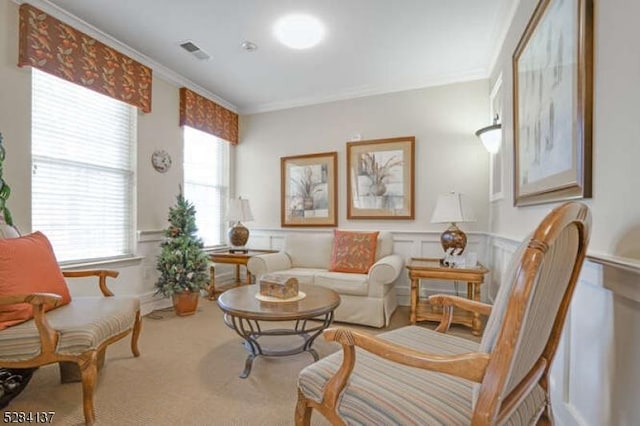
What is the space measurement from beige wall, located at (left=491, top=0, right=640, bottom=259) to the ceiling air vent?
2985mm

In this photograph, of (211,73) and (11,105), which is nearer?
(11,105)

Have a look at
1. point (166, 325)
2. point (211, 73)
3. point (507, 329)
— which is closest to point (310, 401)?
point (507, 329)

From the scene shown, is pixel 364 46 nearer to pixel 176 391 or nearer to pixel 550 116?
pixel 550 116

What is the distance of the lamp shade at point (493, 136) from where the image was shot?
2818mm

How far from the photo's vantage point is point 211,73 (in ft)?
11.6

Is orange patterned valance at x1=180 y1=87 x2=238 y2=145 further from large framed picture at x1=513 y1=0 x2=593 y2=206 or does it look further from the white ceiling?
large framed picture at x1=513 y1=0 x2=593 y2=206

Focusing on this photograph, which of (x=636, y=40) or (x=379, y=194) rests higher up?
(x=636, y=40)

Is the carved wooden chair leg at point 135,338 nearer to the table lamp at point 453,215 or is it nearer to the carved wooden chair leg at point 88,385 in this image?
the carved wooden chair leg at point 88,385

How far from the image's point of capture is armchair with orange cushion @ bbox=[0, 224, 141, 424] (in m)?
1.54

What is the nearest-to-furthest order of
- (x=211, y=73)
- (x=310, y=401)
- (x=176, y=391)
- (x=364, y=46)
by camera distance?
(x=310, y=401)
(x=176, y=391)
(x=364, y=46)
(x=211, y=73)

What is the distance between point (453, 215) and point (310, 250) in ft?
5.40

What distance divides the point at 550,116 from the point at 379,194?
237 cm

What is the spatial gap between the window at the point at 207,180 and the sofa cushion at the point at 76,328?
2130mm

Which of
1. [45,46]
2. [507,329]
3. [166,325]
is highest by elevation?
[45,46]
